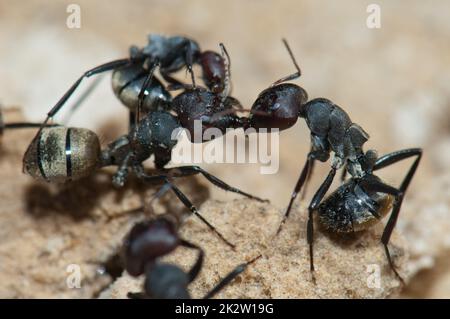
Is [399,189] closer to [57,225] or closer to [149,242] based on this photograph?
[149,242]

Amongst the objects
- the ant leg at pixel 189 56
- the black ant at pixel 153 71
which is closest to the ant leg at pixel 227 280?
the black ant at pixel 153 71

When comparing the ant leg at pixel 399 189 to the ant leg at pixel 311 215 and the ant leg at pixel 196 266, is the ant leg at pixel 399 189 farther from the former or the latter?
the ant leg at pixel 196 266

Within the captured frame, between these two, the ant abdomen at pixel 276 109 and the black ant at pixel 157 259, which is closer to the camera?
the black ant at pixel 157 259

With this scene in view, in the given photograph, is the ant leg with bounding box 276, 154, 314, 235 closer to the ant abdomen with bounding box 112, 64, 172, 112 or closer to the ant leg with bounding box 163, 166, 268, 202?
the ant leg with bounding box 163, 166, 268, 202

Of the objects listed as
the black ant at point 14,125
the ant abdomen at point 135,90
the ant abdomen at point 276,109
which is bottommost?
the black ant at point 14,125

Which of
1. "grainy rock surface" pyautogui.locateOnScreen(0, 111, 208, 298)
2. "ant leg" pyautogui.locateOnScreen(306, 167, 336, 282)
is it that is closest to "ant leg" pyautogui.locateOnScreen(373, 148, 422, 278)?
"ant leg" pyautogui.locateOnScreen(306, 167, 336, 282)

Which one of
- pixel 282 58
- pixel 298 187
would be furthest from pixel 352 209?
pixel 282 58
